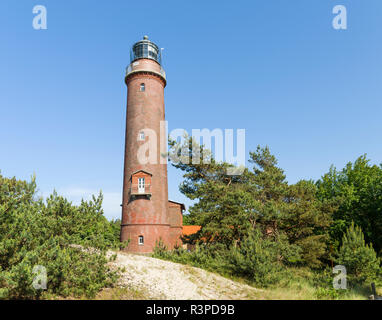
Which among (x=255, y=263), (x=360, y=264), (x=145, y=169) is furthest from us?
(x=145, y=169)

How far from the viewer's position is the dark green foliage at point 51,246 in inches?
314

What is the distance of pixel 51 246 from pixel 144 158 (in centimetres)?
1392

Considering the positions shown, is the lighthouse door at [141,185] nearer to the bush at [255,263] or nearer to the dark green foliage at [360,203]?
the bush at [255,263]

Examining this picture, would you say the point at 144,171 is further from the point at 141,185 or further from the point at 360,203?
the point at 360,203

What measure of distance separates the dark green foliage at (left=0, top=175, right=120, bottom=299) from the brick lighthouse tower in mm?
9964

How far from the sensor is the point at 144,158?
22672 mm

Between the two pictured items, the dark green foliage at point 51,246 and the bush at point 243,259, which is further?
the bush at point 243,259

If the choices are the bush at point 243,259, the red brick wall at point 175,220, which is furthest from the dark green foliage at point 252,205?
the red brick wall at point 175,220

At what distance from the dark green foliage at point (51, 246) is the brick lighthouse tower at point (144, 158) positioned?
32.7 feet

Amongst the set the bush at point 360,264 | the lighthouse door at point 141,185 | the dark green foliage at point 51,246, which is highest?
the lighthouse door at point 141,185

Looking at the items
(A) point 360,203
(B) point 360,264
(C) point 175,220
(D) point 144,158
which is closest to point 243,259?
(B) point 360,264

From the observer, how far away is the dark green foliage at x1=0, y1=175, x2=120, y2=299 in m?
7.97

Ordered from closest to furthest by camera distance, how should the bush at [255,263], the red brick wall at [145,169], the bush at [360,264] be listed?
the bush at [255,263], the bush at [360,264], the red brick wall at [145,169]
